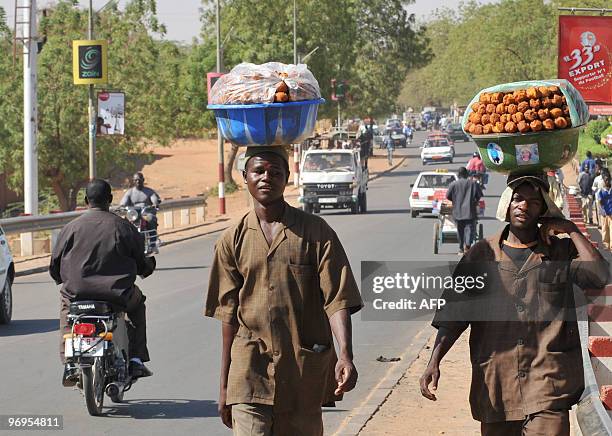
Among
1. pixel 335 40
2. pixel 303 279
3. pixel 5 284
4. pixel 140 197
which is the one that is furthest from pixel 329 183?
pixel 335 40

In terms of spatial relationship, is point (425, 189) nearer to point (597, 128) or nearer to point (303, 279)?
point (597, 128)

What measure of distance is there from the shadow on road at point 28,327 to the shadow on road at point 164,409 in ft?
14.3

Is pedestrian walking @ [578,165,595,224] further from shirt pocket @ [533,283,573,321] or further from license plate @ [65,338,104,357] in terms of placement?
shirt pocket @ [533,283,573,321]

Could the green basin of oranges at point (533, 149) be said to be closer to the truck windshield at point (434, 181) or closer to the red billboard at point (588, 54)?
the red billboard at point (588, 54)

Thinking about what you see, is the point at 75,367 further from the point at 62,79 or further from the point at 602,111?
the point at 62,79

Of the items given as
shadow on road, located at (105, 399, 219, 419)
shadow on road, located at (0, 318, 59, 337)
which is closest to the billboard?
shadow on road, located at (0, 318, 59, 337)

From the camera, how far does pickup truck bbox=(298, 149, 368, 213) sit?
37.7 meters

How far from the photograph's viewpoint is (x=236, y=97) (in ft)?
19.3

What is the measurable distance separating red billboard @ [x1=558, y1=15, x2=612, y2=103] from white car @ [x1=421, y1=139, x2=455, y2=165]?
49.4 meters

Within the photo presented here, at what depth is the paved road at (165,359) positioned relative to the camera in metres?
9.44

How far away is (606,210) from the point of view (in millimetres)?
26312

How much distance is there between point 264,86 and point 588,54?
21902 millimetres

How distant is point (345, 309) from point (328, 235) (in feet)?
1.08

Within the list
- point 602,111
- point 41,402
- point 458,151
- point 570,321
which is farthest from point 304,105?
point 458,151
